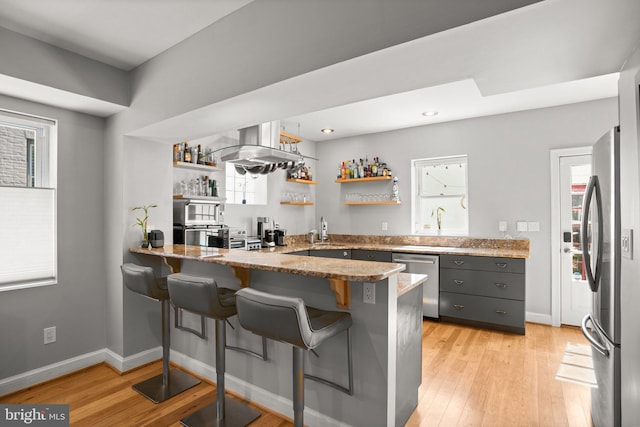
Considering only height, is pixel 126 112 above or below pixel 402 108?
below

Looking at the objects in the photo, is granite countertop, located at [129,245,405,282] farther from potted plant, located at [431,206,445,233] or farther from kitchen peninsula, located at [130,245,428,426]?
potted plant, located at [431,206,445,233]

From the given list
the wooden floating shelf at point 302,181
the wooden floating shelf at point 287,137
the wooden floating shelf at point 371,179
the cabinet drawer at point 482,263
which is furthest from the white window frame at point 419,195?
the wooden floating shelf at point 287,137

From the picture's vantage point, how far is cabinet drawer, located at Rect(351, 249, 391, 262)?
179 inches

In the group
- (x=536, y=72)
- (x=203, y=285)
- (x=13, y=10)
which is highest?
(x=13, y=10)

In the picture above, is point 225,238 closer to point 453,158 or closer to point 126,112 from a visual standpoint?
point 126,112

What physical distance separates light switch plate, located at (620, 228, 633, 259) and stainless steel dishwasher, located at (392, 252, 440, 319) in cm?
272

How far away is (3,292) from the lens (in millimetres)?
2594

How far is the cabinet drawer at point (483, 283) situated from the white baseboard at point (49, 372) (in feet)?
12.3

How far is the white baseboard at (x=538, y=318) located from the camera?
4119mm

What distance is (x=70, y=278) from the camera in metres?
2.95

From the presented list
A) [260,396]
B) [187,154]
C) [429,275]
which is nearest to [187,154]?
[187,154]

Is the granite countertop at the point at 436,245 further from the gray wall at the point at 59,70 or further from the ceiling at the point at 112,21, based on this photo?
the ceiling at the point at 112,21

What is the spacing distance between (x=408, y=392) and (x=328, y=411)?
541mm

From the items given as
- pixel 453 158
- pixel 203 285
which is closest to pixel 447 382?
pixel 203 285
